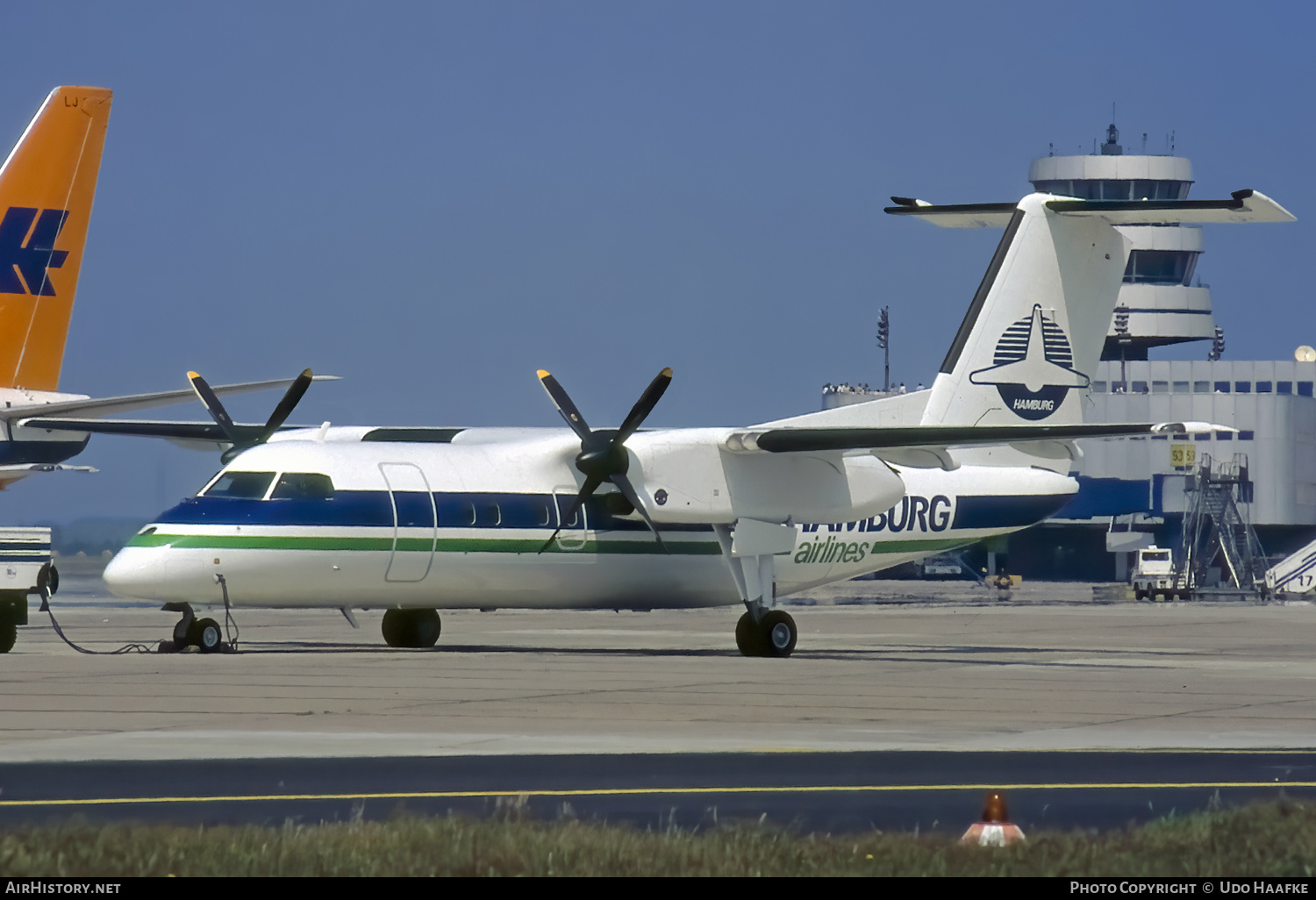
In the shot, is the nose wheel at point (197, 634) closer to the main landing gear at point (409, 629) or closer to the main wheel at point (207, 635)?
the main wheel at point (207, 635)

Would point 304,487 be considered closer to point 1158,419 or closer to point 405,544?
point 405,544

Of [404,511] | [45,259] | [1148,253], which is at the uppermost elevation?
[1148,253]

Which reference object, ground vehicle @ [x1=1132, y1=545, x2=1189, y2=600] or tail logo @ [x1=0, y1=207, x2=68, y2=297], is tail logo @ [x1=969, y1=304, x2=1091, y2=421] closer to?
tail logo @ [x1=0, y1=207, x2=68, y2=297]

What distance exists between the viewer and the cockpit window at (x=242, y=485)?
2823cm

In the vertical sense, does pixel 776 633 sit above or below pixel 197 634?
below

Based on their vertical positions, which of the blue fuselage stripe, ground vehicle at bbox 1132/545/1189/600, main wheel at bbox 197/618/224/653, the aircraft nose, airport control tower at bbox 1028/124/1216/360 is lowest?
ground vehicle at bbox 1132/545/1189/600

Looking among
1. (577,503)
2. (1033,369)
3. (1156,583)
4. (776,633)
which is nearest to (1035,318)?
(1033,369)

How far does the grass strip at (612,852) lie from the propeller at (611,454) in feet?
61.6

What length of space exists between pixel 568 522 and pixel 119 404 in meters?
8.12

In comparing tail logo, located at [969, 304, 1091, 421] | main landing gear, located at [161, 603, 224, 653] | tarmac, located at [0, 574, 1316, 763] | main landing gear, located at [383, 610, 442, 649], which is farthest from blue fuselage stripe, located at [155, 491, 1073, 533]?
tail logo, located at [969, 304, 1091, 421]

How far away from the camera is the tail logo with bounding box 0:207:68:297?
3525cm

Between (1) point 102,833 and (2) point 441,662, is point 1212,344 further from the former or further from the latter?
(1) point 102,833

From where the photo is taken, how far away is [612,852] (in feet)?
34.0

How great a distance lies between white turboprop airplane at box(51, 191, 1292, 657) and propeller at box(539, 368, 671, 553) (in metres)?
0.03
